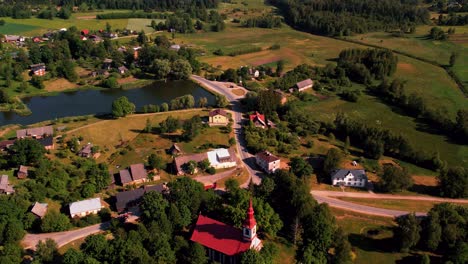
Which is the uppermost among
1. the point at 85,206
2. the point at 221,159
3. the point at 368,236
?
the point at 221,159

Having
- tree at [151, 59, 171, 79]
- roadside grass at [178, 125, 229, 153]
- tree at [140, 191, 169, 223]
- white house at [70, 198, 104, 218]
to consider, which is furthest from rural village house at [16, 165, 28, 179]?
tree at [151, 59, 171, 79]

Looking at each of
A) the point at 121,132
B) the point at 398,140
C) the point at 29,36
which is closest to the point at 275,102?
the point at 398,140

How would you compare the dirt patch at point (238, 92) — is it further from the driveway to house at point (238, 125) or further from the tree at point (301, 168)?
the tree at point (301, 168)

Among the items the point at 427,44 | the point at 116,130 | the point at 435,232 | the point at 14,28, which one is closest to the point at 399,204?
the point at 435,232

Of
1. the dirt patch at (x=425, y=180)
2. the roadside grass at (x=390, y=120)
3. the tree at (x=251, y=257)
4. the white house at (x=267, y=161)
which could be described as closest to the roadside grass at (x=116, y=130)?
the white house at (x=267, y=161)

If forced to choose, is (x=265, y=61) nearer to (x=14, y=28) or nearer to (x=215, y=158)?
(x=215, y=158)

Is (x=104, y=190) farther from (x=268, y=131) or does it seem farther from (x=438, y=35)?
(x=438, y=35)
